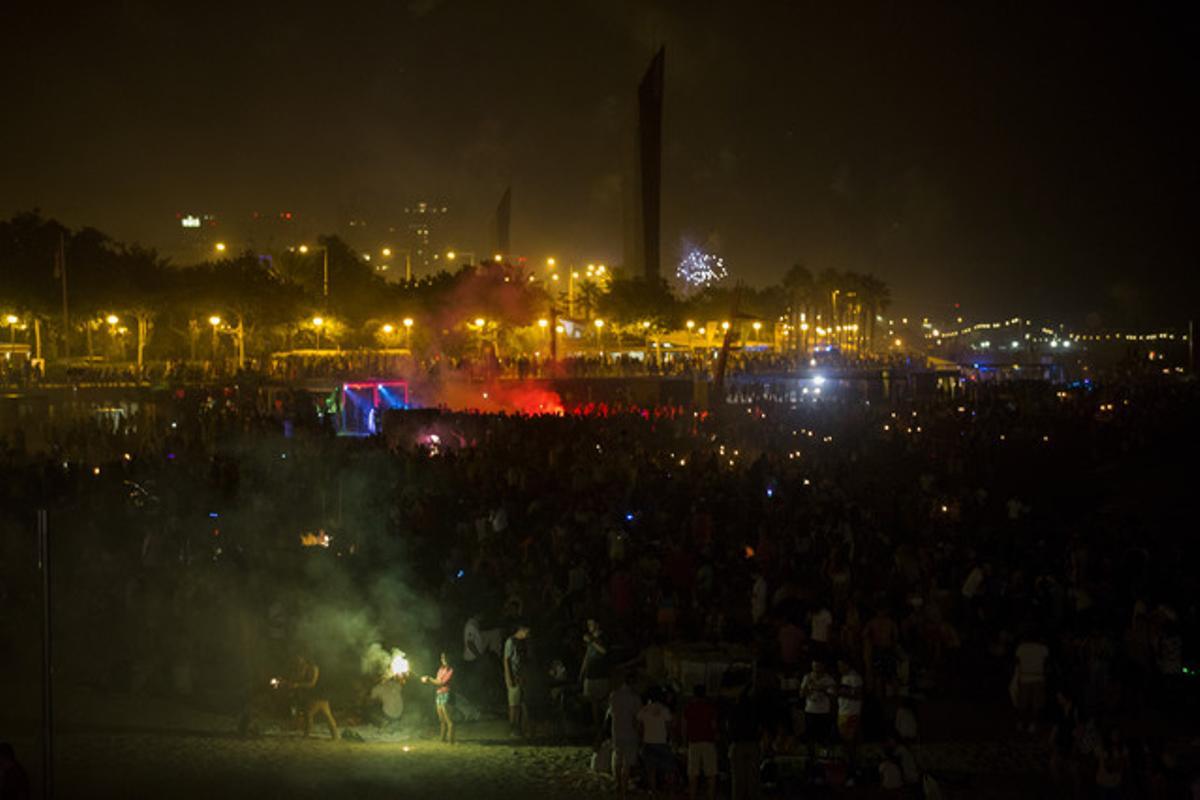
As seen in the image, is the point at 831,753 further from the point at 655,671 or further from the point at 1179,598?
the point at 1179,598

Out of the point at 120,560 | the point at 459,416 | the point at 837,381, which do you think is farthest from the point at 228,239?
the point at 120,560

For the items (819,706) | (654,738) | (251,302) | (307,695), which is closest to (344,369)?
(251,302)

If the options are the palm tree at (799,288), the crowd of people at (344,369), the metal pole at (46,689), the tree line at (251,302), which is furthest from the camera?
the palm tree at (799,288)

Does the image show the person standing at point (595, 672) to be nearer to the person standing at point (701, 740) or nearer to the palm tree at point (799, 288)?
the person standing at point (701, 740)

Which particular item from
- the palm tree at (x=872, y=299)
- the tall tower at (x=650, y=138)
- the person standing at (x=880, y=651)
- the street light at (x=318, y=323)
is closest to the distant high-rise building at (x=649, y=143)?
the tall tower at (x=650, y=138)

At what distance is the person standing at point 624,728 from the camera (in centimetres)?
927

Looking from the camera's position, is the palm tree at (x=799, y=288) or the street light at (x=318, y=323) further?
the palm tree at (x=799, y=288)

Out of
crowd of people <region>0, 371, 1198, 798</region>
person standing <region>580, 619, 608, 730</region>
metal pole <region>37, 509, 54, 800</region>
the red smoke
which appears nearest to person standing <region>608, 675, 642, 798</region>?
crowd of people <region>0, 371, 1198, 798</region>

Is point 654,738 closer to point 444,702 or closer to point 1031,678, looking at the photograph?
point 444,702

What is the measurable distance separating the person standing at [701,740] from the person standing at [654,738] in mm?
197

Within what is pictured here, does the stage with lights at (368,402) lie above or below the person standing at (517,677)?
above

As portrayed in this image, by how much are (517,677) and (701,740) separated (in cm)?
261

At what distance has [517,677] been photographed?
1115 cm

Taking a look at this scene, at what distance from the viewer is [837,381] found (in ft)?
146
